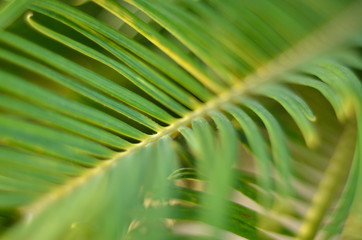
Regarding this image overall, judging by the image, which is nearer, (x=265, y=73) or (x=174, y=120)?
(x=174, y=120)

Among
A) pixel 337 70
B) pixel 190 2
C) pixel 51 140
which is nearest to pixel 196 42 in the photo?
pixel 190 2

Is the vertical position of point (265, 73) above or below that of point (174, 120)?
above

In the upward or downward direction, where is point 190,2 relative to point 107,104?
upward

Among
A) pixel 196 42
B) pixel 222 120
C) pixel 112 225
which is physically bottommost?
pixel 112 225

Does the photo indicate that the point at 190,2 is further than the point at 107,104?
Yes

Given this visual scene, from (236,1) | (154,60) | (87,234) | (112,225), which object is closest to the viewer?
(112,225)

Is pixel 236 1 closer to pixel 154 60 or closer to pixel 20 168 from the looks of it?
pixel 154 60
